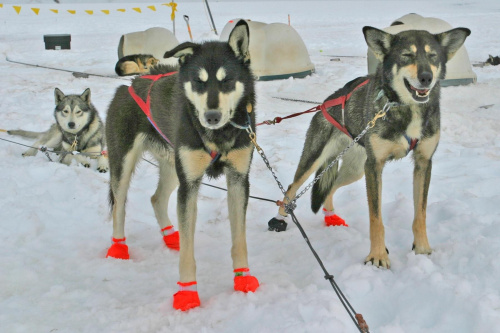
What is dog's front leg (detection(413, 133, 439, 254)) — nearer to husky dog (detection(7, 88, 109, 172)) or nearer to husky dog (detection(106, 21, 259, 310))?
husky dog (detection(106, 21, 259, 310))

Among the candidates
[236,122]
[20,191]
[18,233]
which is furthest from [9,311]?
[20,191]

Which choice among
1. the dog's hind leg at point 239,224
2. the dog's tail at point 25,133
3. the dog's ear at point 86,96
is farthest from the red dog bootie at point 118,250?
the dog's tail at point 25,133

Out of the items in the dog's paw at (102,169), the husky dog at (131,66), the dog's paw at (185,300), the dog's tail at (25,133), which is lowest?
the dog's paw at (102,169)

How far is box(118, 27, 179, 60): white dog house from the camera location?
11500 millimetres

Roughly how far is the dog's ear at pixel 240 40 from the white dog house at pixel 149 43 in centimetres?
881

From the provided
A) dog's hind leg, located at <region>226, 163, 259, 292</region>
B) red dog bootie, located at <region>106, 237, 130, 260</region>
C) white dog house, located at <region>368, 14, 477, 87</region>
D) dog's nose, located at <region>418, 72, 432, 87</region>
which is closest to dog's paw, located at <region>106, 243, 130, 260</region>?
red dog bootie, located at <region>106, 237, 130, 260</region>

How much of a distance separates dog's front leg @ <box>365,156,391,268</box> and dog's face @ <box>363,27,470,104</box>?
446mm

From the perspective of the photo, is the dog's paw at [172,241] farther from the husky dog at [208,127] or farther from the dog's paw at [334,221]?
the dog's paw at [334,221]

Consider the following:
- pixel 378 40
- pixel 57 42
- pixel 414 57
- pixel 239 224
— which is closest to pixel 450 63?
pixel 378 40

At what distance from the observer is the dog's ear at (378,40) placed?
3.23 m

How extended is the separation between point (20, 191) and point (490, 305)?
3969 millimetres

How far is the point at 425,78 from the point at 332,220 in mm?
1607

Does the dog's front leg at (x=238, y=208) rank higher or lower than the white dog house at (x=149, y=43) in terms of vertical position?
lower

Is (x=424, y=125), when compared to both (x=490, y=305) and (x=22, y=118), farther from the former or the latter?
(x=22, y=118)
